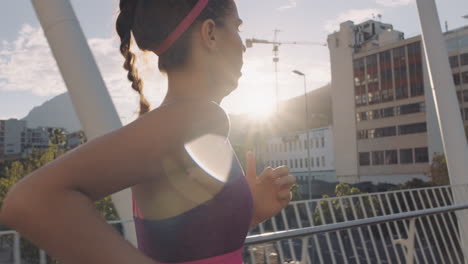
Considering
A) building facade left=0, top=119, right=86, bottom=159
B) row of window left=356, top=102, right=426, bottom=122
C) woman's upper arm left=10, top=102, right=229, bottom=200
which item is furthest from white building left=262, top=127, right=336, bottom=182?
building facade left=0, top=119, right=86, bottom=159

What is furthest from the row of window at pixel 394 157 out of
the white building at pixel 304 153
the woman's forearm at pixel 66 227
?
the woman's forearm at pixel 66 227

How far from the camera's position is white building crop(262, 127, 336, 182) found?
271 feet

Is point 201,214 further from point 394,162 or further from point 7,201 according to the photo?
point 394,162

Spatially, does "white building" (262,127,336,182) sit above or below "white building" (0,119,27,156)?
below

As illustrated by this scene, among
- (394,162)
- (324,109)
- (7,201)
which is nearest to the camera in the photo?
(7,201)

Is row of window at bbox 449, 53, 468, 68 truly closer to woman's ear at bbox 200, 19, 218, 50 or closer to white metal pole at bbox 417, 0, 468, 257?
white metal pole at bbox 417, 0, 468, 257

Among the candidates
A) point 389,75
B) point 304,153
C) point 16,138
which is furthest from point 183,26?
point 16,138

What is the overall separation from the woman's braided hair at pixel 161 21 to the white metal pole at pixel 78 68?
3.07m

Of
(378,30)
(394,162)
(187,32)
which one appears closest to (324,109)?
(378,30)

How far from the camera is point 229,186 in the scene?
1.01 meters

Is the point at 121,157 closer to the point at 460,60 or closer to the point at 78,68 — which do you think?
the point at 78,68

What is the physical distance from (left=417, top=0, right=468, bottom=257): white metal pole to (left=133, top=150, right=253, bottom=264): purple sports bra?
23.0ft

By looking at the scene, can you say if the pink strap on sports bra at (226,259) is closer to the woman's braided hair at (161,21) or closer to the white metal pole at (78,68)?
the woman's braided hair at (161,21)

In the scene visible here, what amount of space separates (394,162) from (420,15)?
57.4 meters
